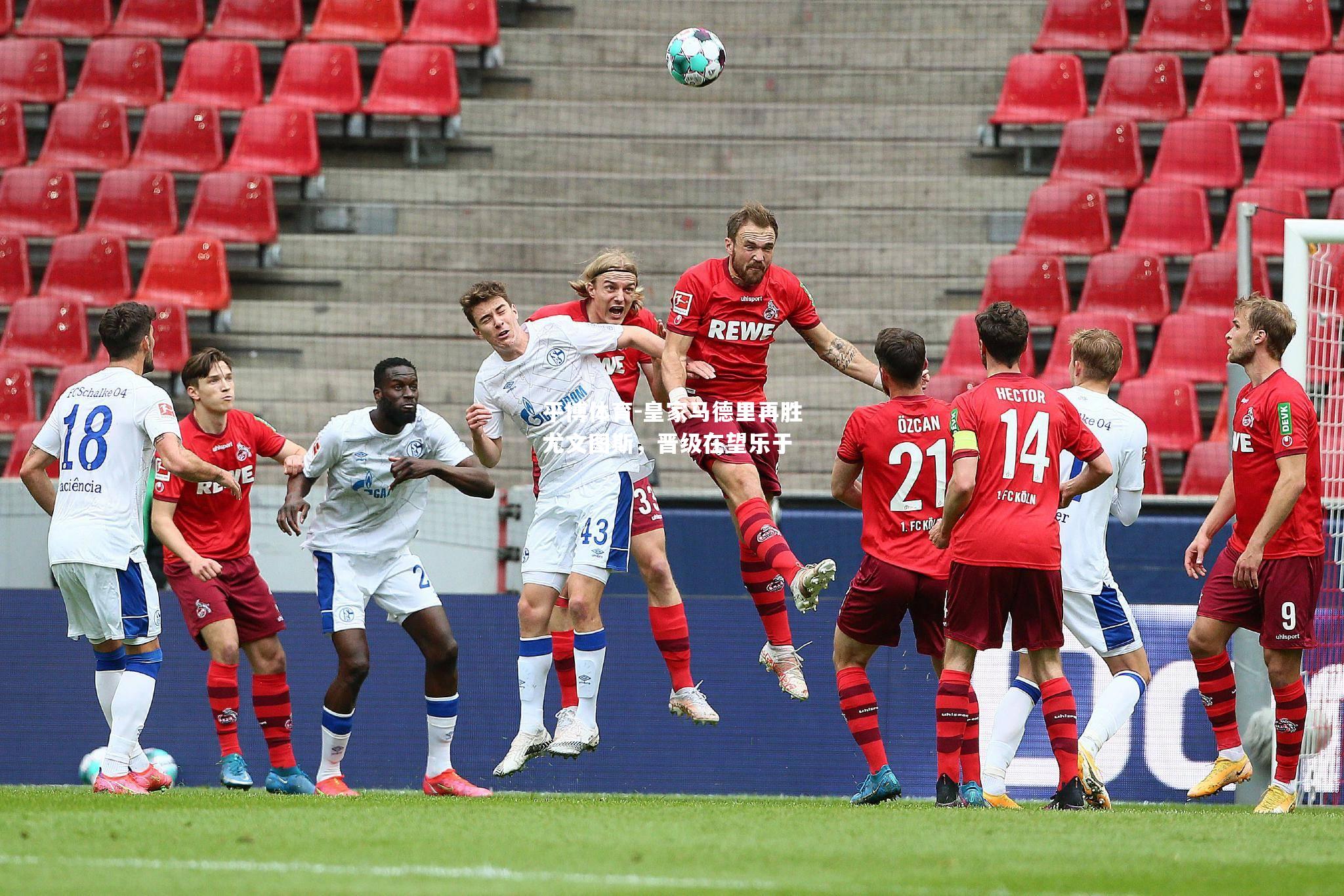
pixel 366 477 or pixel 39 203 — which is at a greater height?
pixel 39 203

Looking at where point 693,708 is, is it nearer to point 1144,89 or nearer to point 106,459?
point 106,459

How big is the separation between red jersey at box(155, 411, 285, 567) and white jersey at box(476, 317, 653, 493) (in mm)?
1630

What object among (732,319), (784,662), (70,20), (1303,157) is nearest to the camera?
(784,662)

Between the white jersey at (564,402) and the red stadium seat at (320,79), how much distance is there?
7808 millimetres

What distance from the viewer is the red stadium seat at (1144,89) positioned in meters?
14.9

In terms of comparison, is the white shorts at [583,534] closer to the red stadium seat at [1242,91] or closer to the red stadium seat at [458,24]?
the red stadium seat at [1242,91]

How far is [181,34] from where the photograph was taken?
54.6 ft

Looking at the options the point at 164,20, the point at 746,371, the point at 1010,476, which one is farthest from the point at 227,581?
the point at 164,20

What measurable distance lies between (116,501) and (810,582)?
3335 mm

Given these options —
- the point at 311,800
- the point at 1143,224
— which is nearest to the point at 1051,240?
the point at 1143,224

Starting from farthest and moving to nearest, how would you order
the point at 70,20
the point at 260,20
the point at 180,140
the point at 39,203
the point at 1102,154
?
the point at 70,20
the point at 260,20
the point at 180,140
the point at 39,203
the point at 1102,154

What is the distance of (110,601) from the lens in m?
8.10

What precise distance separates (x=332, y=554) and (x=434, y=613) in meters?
0.62

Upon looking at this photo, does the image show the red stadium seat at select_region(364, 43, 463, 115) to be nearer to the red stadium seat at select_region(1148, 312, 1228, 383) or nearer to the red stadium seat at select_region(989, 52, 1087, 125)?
the red stadium seat at select_region(989, 52, 1087, 125)
